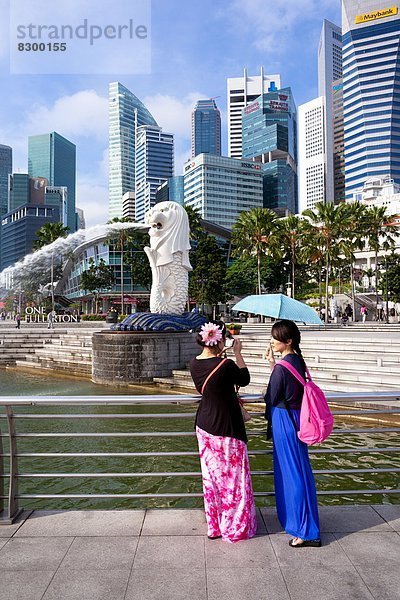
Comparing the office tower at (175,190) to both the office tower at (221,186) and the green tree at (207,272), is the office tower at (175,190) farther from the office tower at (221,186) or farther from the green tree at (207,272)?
the green tree at (207,272)

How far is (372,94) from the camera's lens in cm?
14225

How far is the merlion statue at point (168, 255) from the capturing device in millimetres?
18312

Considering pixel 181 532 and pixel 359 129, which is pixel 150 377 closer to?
pixel 181 532

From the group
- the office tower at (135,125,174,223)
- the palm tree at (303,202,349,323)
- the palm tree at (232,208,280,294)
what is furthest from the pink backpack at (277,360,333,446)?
the office tower at (135,125,174,223)

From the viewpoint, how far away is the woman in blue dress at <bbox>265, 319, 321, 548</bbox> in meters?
3.45

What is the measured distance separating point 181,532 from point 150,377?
13.1 m

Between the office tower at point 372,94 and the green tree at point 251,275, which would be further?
the office tower at point 372,94

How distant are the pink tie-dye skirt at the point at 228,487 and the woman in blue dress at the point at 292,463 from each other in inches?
10.7

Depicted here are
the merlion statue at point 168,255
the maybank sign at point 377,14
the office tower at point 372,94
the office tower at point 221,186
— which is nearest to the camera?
the merlion statue at point 168,255

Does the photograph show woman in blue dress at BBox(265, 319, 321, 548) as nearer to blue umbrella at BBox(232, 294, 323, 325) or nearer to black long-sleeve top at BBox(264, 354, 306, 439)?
black long-sleeve top at BBox(264, 354, 306, 439)

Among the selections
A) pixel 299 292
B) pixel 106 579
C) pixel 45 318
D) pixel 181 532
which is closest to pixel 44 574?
pixel 106 579

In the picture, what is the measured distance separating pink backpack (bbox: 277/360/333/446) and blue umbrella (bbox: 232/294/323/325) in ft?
7.73

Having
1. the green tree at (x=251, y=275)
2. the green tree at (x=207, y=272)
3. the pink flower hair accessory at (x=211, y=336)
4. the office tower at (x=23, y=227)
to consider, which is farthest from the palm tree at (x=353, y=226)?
the office tower at (x=23, y=227)

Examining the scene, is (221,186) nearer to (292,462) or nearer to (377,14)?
(377,14)
